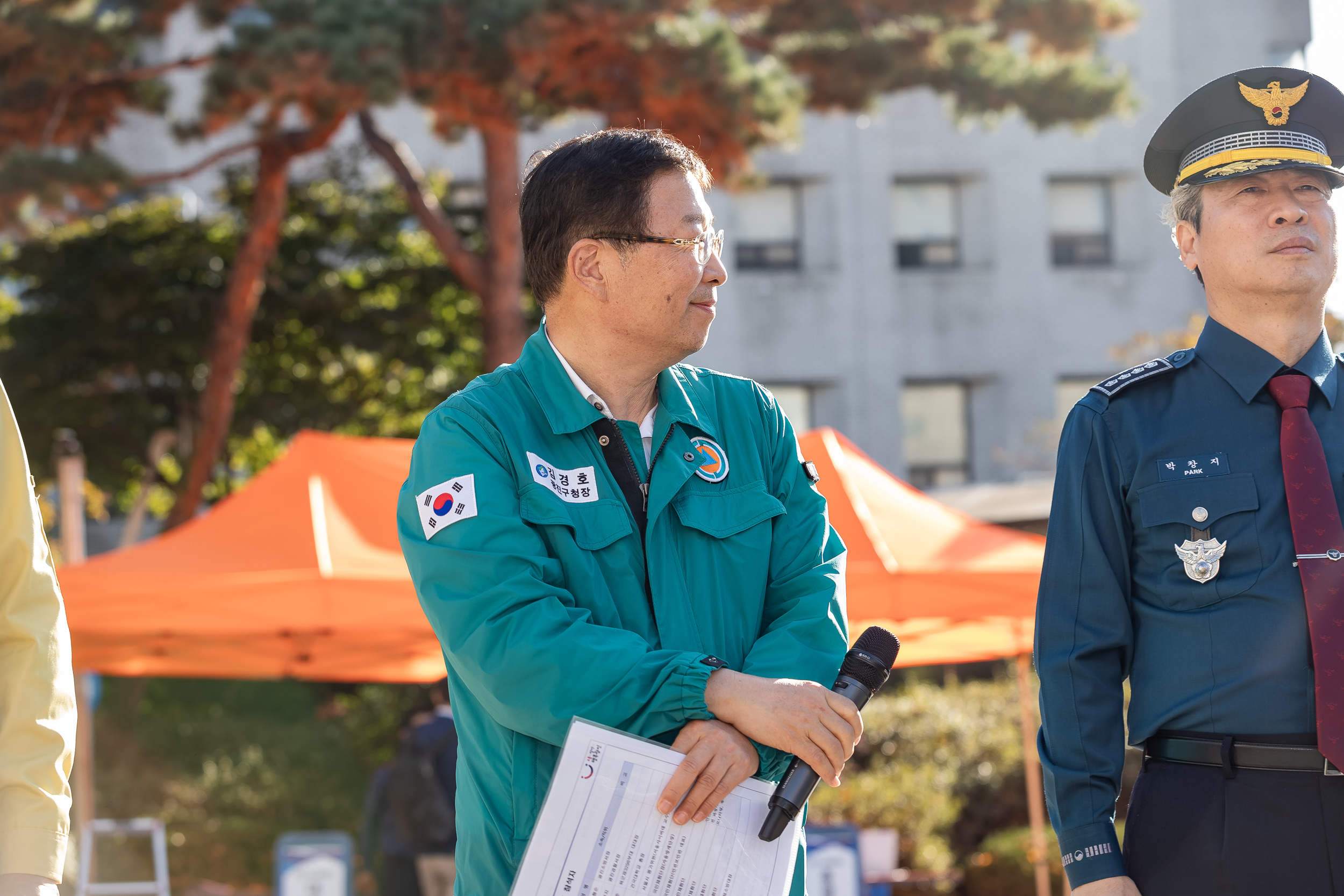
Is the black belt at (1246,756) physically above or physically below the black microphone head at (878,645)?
below

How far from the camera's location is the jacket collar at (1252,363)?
2449 mm

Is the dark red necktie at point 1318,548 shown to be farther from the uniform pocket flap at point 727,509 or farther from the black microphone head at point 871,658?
the uniform pocket flap at point 727,509

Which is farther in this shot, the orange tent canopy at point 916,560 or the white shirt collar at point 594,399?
the orange tent canopy at point 916,560

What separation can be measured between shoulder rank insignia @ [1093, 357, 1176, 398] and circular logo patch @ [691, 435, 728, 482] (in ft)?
2.28

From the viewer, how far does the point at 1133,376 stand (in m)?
2.56

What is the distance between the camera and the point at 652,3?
979cm

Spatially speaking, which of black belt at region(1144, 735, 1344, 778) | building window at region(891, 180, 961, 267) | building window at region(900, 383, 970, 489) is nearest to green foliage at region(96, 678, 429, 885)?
Answer: building window at region(900, 383, 970, 489)

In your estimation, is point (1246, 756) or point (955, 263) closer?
point (1246, 756)

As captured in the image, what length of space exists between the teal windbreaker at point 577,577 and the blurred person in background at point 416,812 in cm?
645

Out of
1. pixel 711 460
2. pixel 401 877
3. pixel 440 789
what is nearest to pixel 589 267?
pixel 711 460

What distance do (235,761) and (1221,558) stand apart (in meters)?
14.5

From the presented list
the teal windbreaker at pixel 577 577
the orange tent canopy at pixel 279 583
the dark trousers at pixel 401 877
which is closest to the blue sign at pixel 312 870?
the dark trousers at pixel 401 877

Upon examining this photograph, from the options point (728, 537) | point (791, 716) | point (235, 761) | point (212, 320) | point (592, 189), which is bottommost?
point (235, 761)

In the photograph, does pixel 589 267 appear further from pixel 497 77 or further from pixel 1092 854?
pixel 497 77
